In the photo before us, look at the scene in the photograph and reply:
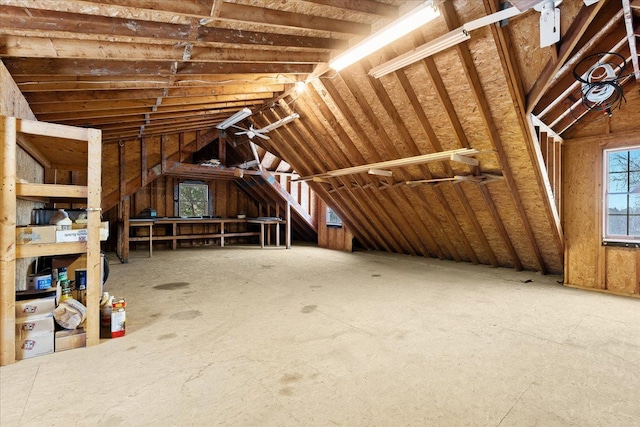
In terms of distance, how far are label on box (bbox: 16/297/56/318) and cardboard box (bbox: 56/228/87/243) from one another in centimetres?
48

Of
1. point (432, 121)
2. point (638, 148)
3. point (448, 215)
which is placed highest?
point (432, 121)

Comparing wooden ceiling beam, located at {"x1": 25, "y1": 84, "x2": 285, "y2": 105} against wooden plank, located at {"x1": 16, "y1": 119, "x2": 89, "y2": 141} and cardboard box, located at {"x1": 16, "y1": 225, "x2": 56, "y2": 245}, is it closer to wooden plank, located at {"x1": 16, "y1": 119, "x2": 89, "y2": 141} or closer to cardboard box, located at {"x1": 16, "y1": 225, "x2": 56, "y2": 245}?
wooden plank, located at {"x1": 16, "y1": 119, "x2": 89, "y2": 141}

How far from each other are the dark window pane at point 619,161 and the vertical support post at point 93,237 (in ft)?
21.0

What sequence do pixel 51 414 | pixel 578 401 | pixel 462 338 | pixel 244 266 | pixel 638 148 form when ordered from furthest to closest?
pixel 244 266, pixel 638 148, pixel 462 338, pixel 578 401, pixel 51 414

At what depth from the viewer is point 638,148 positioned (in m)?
4.16

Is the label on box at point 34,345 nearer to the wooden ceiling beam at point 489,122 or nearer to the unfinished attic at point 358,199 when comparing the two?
the unfinished attic at point 358,199

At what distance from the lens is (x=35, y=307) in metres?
2.34

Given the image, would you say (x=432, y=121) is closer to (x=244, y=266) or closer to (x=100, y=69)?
(x=100, y=69)

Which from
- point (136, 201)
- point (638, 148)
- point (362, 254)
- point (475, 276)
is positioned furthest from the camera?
point (136, 201)

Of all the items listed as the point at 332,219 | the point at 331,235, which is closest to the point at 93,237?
the point at 331,235

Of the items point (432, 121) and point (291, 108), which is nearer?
point (432, 121)

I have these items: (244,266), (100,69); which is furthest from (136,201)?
(100,69)

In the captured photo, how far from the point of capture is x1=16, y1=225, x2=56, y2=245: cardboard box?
2270mm

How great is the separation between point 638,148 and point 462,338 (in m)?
3.97
